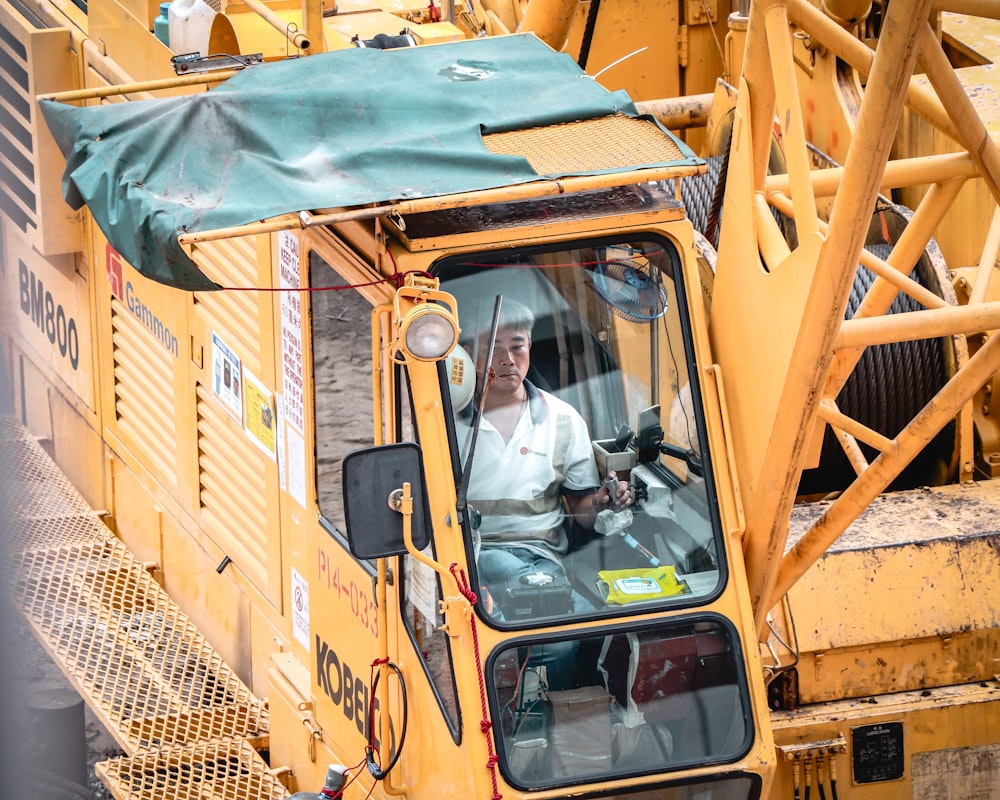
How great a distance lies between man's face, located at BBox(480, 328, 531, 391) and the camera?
4.08 meters

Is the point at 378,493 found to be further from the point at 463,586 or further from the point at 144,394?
the point at 144,394

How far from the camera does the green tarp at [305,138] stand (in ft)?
12.7

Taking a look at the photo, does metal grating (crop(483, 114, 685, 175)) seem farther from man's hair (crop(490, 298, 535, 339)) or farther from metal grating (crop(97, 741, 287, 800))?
metal grating (crop(97, 741, 287, 800))

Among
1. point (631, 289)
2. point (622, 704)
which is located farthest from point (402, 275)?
point (622, 704)

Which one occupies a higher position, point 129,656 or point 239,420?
point 239,420

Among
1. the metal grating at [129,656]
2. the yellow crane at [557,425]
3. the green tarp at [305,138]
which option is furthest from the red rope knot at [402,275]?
the metal grating at [129,656]

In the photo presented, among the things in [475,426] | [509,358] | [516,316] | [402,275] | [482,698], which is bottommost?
[482,698]

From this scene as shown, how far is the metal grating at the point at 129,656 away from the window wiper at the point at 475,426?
1697 millimetres

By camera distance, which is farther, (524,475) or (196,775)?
(196,775)

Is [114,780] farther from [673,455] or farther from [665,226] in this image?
[665,226]

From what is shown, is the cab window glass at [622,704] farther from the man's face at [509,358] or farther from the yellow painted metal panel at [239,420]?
the yellow painted metal panel at [239,420]

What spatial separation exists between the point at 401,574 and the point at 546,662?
0.47 metres

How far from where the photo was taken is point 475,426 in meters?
4.02

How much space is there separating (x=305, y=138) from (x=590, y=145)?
29.1 inches
